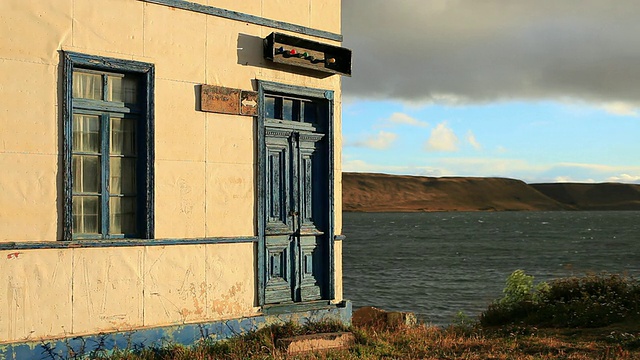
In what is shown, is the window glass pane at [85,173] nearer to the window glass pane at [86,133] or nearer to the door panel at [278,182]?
the window glass pane at [86,133]

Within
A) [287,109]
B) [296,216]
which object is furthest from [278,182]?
[287,109]

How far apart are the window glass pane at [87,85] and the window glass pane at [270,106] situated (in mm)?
2344

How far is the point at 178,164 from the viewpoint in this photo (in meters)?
8.82

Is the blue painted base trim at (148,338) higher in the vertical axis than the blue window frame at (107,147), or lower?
lower

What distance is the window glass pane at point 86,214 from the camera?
811cm

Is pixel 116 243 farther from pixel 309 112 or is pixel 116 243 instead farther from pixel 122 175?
pixel 309 112

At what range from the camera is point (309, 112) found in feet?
34.2

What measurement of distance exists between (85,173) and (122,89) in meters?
1.07

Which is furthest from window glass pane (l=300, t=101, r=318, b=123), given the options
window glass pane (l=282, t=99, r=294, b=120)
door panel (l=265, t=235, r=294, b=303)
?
door panel (l=265, t=235, r=294, b=303)

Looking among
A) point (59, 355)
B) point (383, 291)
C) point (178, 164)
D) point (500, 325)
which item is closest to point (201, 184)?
point (178, 164)

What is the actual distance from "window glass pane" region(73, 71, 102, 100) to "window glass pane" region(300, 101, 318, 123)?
2976 millimetres

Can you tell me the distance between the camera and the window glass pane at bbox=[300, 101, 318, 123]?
10.3 metres

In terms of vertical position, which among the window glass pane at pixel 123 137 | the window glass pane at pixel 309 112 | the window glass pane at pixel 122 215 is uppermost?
the window glass pane at pixel 309 112

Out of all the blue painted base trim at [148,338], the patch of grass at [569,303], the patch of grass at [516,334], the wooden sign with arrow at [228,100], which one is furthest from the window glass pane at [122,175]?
the patch of grass at [569,303]
